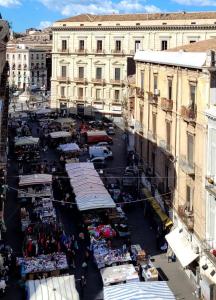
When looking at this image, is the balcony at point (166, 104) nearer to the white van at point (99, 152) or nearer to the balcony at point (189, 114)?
the balcony at point (189, 114)

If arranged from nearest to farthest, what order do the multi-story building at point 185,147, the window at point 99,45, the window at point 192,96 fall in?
the multi-story building at point 185,147 < the window at point 192,96 < the window at point 99,45

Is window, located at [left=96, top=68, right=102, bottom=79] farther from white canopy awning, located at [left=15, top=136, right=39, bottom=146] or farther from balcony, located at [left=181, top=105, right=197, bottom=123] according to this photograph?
balcony, located at [left=181, top=105, right=197, bottom=123]

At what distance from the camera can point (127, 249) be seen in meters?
27.0

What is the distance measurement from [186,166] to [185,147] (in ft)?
3.49

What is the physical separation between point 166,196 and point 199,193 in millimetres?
6125

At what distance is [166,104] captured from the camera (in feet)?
95.8

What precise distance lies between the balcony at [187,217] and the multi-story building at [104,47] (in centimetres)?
3978

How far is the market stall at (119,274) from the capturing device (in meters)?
22.6

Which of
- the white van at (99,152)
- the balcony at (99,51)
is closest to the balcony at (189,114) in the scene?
the white van at (99,152)

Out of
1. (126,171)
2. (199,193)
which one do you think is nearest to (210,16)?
(126,171)

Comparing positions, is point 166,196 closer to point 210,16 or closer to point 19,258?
point 19,258

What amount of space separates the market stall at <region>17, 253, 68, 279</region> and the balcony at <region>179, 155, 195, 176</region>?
7072 millimetres

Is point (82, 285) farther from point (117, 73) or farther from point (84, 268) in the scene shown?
point (117, 73)

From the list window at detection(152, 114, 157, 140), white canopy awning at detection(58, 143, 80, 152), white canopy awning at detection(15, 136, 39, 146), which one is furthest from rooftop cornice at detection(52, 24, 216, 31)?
window at detection(152, 114, 157, 140)
